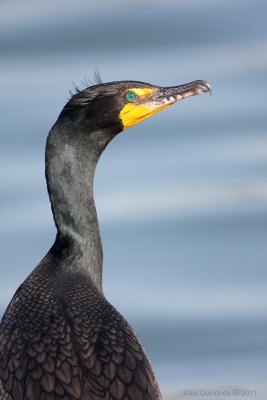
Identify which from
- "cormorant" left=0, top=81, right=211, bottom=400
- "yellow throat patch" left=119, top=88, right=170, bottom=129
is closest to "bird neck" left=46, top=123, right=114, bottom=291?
"cormorant" left=0, top=81, right=211, bottom=400

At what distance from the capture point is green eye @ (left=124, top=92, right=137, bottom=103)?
8.23 m

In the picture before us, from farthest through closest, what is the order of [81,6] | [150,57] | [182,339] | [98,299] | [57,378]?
[81,6] → [150,57] → [182,339] → [98,299] → [57,378]

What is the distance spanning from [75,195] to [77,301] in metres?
0.57

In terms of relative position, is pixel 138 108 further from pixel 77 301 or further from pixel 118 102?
pixel 77 301

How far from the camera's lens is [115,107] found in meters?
8.16

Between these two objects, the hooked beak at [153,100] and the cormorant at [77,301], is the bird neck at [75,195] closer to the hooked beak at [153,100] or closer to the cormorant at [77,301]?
the cormorant at [77,301]

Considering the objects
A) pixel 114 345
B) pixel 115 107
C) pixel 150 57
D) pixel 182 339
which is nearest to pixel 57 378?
pixel 114 345

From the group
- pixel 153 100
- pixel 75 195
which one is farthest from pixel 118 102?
pixel 75 195

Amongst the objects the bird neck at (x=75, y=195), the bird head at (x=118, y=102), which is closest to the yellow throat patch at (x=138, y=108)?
the bird head at (x=118, y=102)

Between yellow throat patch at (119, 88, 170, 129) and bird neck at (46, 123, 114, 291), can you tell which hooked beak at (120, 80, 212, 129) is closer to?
yellow throat patch at (119, 88, 170, 129)

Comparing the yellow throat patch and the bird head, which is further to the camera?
the yellow throat patch

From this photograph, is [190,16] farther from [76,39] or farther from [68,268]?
[68,268]

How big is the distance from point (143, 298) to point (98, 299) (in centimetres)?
221

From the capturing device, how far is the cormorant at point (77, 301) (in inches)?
291
